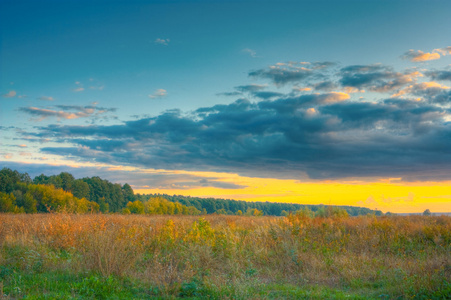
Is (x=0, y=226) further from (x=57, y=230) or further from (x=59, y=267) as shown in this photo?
(x=59, y=267)

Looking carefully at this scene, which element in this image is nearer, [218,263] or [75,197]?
[218,263]

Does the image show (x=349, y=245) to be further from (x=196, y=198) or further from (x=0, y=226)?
(x=196, y=198)

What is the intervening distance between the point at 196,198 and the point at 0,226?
5480 inches

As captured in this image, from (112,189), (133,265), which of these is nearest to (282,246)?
(133,265)

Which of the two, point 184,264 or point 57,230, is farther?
point 57,230

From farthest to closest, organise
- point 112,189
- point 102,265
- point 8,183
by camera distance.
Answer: point 112,189 < point 8,183 < point 102,265

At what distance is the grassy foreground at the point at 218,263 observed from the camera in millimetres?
8383

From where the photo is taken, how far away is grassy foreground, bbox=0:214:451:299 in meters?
8.38

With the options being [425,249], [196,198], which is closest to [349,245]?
[425,249]

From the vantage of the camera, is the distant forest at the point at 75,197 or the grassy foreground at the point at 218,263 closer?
the grassy foreground at the point at 218,263

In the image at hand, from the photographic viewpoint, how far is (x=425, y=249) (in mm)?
14992

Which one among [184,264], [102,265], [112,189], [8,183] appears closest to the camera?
[102,265]

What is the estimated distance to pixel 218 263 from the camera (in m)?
11.8

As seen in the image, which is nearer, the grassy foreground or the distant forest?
the grassy foreground
